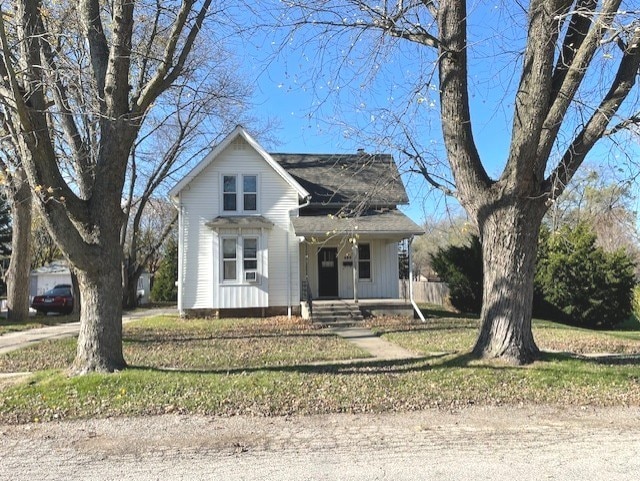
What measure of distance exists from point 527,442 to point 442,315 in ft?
51.2

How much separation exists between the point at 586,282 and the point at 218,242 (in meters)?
13.8

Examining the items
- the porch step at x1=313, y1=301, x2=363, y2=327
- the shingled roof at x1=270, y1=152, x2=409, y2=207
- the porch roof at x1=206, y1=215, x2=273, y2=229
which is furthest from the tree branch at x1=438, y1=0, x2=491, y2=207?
the porch roof at x1=206, y1=215, x2=273, y2=229

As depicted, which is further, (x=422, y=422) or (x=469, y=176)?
(x=469, y=176)

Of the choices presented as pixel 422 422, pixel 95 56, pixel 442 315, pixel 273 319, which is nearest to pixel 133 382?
pixel 422 422

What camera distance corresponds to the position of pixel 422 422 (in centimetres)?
620

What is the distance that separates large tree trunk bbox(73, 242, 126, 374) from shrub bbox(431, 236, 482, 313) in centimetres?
1625

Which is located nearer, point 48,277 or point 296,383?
point 296,383

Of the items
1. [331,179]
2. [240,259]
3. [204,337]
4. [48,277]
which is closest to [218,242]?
[240,259]

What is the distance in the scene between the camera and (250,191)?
2006cm

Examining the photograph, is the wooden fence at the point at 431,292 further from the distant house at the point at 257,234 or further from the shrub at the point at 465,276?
the distant house at the point at 257,234

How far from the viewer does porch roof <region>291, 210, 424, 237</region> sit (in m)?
18.6

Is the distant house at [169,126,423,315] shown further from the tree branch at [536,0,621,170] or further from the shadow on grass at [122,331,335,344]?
the tree branch at [536,0,621,170]

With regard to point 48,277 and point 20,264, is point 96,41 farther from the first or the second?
point 48,277

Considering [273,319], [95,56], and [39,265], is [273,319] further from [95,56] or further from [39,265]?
[39,265]
